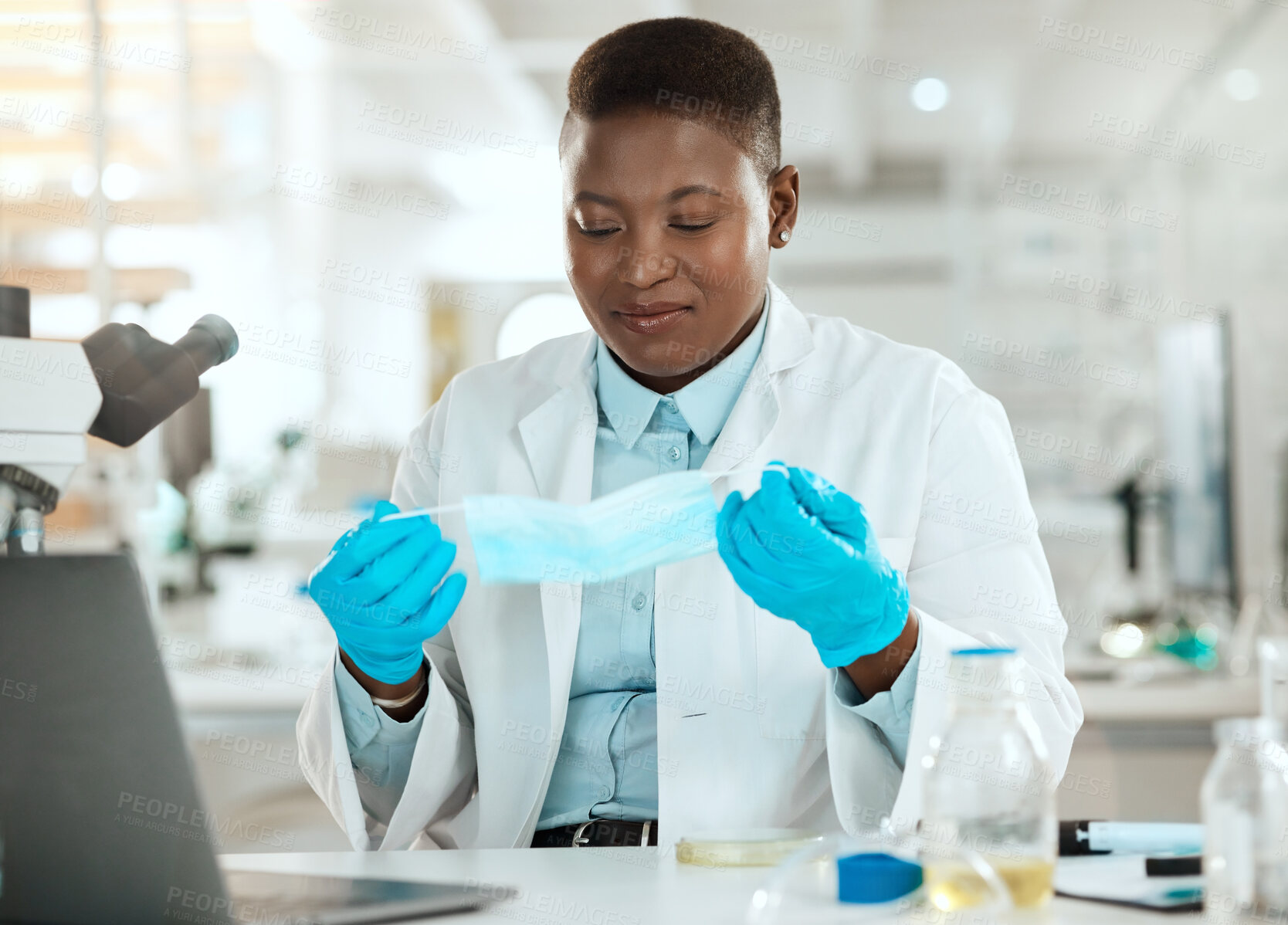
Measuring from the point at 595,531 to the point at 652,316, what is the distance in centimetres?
26

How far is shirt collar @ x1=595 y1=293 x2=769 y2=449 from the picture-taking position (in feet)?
4.70

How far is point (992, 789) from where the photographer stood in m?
0.84

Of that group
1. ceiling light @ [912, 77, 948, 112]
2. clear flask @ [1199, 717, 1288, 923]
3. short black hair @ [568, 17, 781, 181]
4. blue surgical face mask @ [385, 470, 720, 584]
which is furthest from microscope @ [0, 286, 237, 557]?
ceiling light @ [912, 77, 948, 112]

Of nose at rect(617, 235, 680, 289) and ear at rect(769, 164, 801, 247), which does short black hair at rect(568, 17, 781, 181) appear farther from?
nose at rect(617, 235, 680, 289)

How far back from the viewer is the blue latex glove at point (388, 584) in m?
1.17

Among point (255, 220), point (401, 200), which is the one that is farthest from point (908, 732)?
point (401, 200)

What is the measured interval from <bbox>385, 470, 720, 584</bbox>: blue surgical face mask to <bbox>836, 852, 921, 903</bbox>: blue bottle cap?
0.44 meters

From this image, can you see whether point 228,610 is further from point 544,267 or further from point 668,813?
point 544,267

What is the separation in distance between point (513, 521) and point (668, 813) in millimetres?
355

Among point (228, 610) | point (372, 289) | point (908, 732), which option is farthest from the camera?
point (372, 289)

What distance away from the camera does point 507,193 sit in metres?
6.61

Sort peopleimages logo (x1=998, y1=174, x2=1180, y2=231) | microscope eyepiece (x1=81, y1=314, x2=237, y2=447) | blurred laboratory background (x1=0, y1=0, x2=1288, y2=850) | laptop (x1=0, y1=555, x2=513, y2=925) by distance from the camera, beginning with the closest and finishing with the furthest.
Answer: laptop (x1=0, y1=555, x2=513, y2=925), microscope eyepiece (x1=81, y1=314, x2=237, y2=447), blurred laboratory background (x1=0, y1=0, x2=1288, y2=850), peopleimages logo (x1=998, y1=174, x2=1180, y2=231)

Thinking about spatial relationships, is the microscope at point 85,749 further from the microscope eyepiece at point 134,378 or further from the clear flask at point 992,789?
the clear flask at point 992,789

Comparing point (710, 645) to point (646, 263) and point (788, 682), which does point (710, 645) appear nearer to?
point (788, 682)
